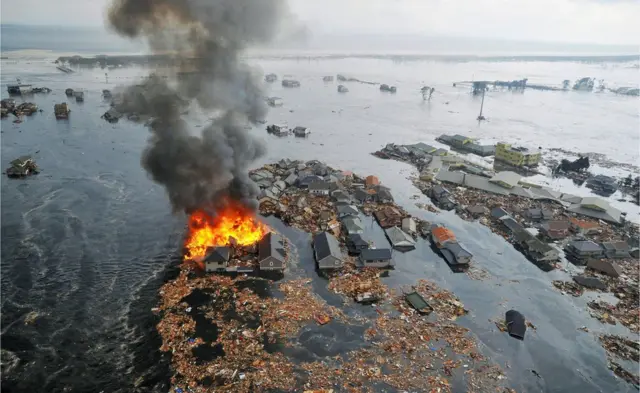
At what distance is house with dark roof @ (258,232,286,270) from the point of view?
91.8ft

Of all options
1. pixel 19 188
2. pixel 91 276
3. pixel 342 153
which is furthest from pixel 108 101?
pixel 91 276

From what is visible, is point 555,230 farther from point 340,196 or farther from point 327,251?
point 327,251

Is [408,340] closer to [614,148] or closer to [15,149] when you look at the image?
[15,149]

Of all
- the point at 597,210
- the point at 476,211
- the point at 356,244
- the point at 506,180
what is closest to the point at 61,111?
the point at 356,244

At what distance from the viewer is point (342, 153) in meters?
59.7

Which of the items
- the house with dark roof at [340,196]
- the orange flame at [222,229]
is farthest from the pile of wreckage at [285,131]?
the orange flame at [222,229]

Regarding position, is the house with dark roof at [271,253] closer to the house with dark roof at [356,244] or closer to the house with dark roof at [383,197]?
the house with dark roof at [356,244]

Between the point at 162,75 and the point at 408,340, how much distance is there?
2947 cm

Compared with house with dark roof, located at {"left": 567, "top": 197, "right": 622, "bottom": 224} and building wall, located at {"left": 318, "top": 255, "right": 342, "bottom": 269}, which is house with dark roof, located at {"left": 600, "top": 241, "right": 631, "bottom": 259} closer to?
house with dark roof, located at {"left": 567, "top": 197, "right": 622, "bottom": 224}

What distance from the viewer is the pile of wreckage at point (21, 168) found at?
4262cm

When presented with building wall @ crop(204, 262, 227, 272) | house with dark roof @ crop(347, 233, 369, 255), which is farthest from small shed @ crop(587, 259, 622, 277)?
building wall @ crop(204, 262, 227, 272)

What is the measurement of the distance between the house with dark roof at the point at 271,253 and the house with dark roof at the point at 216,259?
2.47 meters

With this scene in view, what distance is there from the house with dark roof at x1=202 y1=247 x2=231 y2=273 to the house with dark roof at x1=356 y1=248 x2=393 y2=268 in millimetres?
9821

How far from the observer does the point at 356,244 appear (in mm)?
31547
